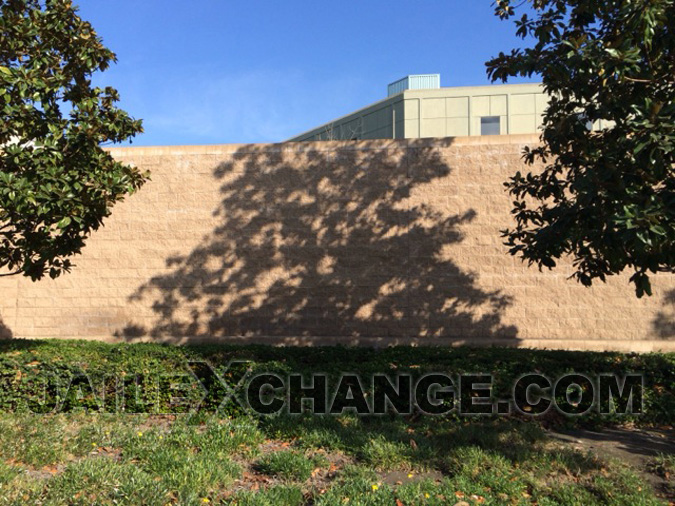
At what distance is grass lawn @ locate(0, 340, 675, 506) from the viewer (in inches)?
181

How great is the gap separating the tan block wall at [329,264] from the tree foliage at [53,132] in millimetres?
3852

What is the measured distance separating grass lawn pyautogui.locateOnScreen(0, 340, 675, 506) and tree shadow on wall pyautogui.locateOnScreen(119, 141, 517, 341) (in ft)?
10.2

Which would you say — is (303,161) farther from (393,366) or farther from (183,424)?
(183,424)

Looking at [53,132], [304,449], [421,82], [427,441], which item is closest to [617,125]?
[427,441]

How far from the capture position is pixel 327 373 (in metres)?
6.78

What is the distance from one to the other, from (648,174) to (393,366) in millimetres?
3597

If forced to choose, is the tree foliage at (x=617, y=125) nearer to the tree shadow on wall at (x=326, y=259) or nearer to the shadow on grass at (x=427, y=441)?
the shadow on grass at (x=427, y=441)

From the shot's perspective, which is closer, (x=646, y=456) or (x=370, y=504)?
(x=370, y=504)

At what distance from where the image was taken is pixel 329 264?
11.3m

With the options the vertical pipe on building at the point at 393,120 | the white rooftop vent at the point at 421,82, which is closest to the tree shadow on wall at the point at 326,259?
the vertical pipe on building at the point at 393,120

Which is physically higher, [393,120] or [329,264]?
[393,120]

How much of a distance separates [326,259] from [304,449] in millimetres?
5967

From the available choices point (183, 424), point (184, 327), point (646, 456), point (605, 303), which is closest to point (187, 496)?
point (183, 424)

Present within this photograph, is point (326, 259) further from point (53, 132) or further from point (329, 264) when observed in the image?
point (53, 132)
